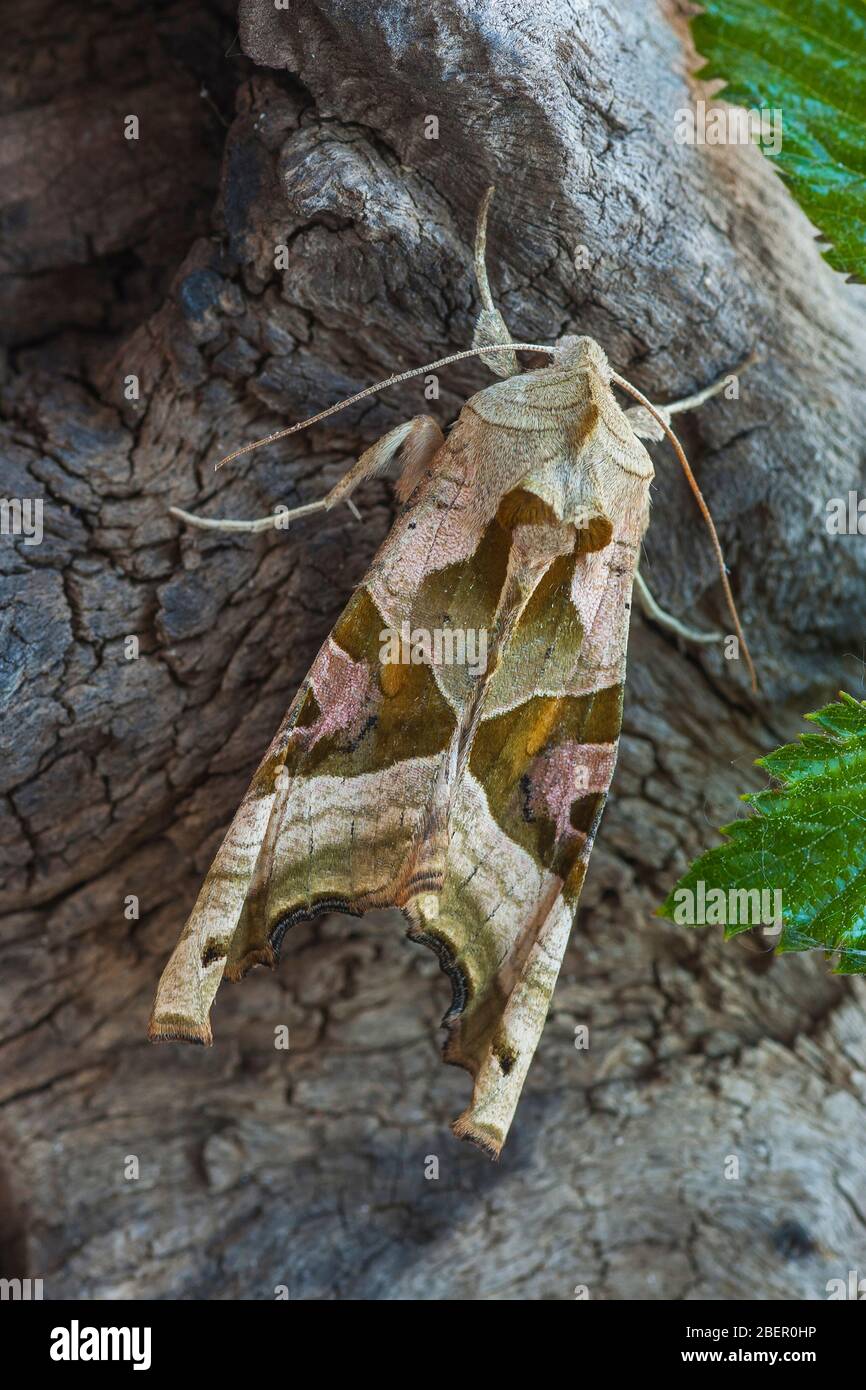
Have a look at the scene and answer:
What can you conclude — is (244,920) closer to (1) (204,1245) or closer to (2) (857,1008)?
(1) (204,1245)

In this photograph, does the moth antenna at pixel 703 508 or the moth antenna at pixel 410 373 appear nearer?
the moth antenna at pixel 410 373

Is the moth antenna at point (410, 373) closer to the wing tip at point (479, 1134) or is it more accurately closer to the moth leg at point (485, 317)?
the moth leg at point (485, 317)

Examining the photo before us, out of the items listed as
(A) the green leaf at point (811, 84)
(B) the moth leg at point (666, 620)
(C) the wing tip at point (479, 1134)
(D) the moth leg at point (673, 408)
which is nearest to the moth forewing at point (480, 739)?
(C) the wing tip at point (479, 1134)

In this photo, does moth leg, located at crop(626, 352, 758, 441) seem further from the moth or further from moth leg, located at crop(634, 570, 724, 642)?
moth leg, located at crop(634, 570, 724, 642)

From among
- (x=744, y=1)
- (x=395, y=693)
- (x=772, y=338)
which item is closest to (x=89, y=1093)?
(x=395, y=693)

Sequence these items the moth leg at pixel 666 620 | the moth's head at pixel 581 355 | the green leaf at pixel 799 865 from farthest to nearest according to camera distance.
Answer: the moth leg at pixel 666 620
the moth's head at pixel 581 355
the green leaf at pixel 799 865
